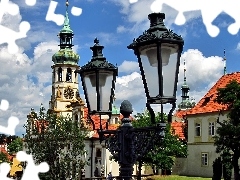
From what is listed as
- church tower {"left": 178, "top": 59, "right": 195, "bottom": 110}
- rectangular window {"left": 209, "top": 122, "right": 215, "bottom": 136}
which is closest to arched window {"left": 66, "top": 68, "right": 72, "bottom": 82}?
rectangular window {"left": 209, "top": 122, "right": 215, "bottom": 136}

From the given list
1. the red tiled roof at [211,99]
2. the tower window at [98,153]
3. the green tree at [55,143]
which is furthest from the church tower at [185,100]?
the green tree at [55,143]

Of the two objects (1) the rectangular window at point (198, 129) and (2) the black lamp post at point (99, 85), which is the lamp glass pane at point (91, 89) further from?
(1) the rectangular window at point (198, 129)

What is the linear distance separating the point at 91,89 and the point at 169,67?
1.43 meters

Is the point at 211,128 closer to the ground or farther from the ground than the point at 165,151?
farther from the ground

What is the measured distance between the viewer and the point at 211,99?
43.4m

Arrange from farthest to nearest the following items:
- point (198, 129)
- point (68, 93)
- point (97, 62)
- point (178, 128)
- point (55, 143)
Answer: point (68, 93) → point (178, 128) → point (198, 129) → point (55, 143) → point (97, 62)

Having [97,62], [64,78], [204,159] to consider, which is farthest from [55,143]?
[64,78]

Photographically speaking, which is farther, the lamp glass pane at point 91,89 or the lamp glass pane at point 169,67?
the lamp glass pane at point 91,89

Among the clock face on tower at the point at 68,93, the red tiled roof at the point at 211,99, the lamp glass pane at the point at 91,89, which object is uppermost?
the clock face on tower at the point at 68,93

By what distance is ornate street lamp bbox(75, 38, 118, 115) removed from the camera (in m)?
6.33

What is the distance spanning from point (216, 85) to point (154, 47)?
4054 centimetres

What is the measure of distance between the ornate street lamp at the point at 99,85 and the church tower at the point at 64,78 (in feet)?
195

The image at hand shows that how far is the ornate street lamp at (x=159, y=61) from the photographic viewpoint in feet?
17.1

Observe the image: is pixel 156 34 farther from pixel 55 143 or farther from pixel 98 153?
pixel 98 153
